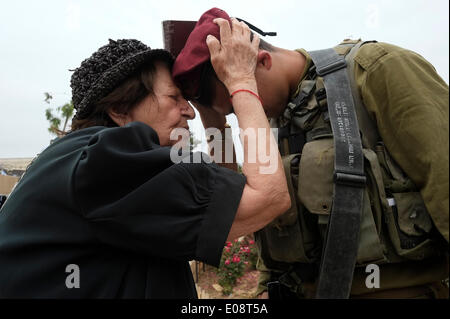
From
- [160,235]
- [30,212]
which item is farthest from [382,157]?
[30,212]

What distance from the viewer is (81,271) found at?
53.6 inches

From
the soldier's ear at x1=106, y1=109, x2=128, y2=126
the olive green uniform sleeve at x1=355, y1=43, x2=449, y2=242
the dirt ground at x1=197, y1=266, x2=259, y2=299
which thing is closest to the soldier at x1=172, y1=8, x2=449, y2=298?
the olive green uniform sleeve at x1=355, y1=43, x2=449, y2=242

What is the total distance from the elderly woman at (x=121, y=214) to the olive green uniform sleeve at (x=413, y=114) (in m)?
0.58

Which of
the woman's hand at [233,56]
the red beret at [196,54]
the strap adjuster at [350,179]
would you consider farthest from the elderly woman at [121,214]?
the red beret at [196,54]

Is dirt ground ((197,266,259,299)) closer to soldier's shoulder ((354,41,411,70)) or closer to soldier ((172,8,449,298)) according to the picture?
soldier ((172,8,449,298))

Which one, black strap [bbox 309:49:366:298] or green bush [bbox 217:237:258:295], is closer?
black strap [bbox 309:49:366:298]

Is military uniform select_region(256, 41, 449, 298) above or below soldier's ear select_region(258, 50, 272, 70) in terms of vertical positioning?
below

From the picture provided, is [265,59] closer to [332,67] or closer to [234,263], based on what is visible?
[332,67]

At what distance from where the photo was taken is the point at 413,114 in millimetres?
1384

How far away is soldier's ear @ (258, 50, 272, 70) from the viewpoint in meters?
1.96


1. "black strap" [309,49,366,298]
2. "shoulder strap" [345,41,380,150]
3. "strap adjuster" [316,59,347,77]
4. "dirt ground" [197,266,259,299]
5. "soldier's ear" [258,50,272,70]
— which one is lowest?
"dirt ground" [197,266,259,299]

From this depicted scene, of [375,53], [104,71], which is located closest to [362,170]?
[375,53]
